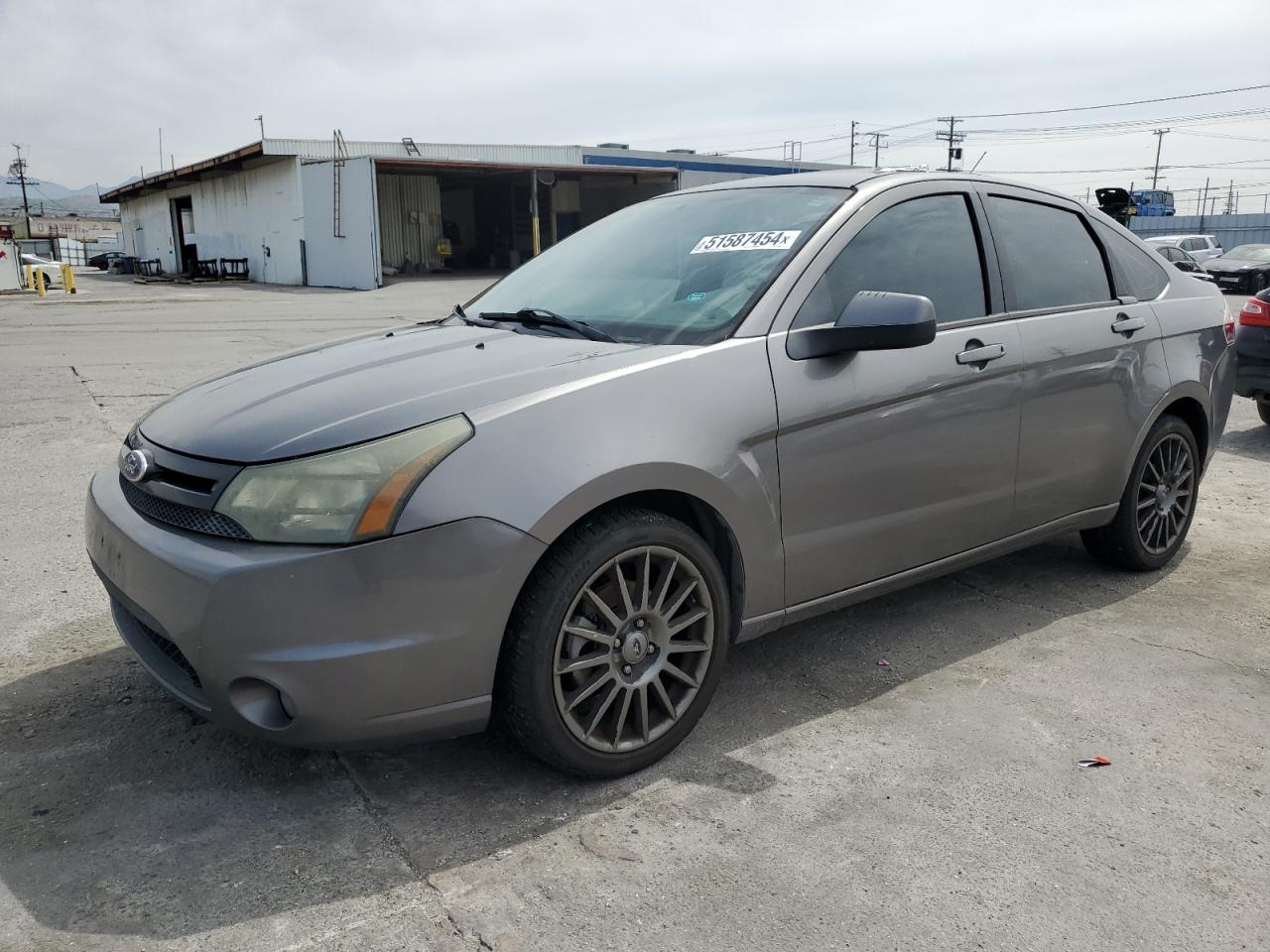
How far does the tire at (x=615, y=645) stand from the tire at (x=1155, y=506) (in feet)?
7.46

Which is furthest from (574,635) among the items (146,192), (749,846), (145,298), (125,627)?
→ (146,192)

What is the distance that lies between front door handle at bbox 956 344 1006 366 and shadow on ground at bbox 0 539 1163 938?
1044mm

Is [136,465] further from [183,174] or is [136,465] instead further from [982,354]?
[183,174]

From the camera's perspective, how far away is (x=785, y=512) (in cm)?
304

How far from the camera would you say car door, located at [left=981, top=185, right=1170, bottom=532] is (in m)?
3.80

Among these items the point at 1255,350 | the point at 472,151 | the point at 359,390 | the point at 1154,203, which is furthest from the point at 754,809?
the point at 1154,203

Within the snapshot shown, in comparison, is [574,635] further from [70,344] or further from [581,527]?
[70,344]

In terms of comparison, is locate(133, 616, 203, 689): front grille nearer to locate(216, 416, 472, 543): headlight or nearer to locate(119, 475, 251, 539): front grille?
locate(119, 475, 251, 539): front grille

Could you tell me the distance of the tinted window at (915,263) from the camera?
10.7 ft

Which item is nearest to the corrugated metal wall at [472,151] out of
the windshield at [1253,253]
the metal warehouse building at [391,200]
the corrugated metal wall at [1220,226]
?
the metal warehouse building at [391,200]

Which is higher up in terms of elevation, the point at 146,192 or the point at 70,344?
the point at 146,192

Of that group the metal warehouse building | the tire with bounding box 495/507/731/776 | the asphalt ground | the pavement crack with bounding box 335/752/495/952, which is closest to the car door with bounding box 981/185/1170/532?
the asphalt ground

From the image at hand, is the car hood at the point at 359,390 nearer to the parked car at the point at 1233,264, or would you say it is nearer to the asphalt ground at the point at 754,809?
the asphalt ground at the point at 754,809

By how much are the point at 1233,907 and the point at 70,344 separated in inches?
585
